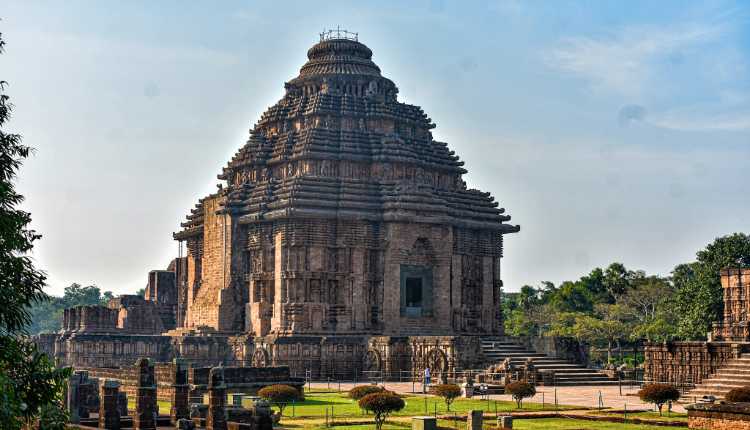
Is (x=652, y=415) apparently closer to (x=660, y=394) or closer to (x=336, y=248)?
(x=660, y=394)

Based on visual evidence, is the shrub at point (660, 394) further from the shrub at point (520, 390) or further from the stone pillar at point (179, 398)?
the stone pillar at point (179, 398)

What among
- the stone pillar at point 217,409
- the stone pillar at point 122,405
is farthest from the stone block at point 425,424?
the stone pillar at point 122,405

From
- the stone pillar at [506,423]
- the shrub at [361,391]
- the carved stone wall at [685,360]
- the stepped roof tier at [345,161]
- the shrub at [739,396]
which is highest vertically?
the stepped roof tier at [345,161]

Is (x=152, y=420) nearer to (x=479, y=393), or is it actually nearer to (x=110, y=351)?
(x=479, y=393)

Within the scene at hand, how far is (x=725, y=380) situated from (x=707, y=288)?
27.3 meters

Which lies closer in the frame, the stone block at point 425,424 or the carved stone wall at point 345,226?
the stone block at point 425,424

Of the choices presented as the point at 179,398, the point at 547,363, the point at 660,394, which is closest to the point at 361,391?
the point at 660,394

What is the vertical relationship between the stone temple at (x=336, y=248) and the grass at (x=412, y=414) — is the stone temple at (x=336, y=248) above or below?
above

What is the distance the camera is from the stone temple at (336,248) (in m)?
58.7

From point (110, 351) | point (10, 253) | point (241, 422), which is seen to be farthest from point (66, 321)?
point (10, 253)

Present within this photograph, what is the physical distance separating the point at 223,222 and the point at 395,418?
99.5 ft

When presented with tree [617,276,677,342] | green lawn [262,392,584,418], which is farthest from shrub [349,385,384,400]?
tree [617,276,677,342]

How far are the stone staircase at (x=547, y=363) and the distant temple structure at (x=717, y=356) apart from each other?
4.77 metres

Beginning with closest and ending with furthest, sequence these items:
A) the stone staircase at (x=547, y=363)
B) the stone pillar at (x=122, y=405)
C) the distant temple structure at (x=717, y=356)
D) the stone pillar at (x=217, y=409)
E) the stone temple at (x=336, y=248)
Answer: the stone pillar at (x=217, y=409) < the stone pillar at (x=122, y=405) < the distant temple structure at (x=717, y=356) < the stone staircase at (x=547, y=363) < the stone temple at (x=336, y=248)
